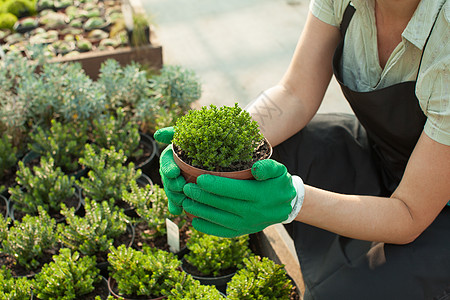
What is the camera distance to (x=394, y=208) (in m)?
1.25

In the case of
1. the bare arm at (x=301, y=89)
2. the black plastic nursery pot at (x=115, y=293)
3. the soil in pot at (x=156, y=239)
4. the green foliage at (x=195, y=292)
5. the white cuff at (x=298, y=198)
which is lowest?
the soil in pot at (x=156, y=239)

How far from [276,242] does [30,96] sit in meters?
1.41

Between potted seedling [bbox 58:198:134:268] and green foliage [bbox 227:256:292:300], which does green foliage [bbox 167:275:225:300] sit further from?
potted seedling [bbox 58:198:134:268]

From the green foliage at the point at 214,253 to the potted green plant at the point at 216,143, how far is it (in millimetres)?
500

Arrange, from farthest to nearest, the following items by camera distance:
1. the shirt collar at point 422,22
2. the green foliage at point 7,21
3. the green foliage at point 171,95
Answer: the green foliage at point 7,21
the green foliage at point 171,95
the shirt collar at point 422,22

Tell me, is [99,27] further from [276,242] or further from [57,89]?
[276,242]

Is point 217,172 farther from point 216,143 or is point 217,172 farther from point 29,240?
point 29,240

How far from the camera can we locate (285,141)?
5.38 feet

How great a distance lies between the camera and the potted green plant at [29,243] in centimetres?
157

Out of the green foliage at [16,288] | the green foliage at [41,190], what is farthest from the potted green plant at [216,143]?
the green foliage at [41,190]

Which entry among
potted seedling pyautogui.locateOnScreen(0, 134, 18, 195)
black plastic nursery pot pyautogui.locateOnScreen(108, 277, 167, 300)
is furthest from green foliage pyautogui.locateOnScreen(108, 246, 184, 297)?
potted seedling pyautogui.locateOnScreen(0, 134, 18, 195)

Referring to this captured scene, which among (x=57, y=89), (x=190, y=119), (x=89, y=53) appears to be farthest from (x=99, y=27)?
(x=190, y=119)

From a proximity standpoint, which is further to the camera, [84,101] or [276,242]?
[84,101]

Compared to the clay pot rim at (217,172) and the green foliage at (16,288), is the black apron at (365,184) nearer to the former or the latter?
the clay pot rim at (217,172)
